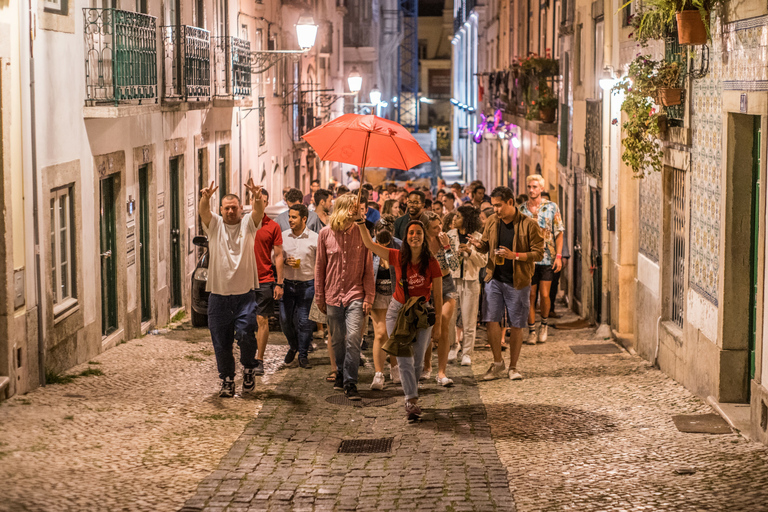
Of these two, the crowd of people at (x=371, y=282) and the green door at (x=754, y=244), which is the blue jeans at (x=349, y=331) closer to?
the crowd of people at (x=371, y=282)

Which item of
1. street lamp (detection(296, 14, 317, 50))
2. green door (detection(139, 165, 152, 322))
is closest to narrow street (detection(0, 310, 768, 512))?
green door (detection(139, 165, 152, 322))

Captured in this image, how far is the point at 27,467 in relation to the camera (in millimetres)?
6613

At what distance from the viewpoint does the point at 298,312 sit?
10953 mm

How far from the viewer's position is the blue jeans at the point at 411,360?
8625mm

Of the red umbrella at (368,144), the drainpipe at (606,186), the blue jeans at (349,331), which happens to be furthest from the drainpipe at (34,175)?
the drainpipe at (606,186)

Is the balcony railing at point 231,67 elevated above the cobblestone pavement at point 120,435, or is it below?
above

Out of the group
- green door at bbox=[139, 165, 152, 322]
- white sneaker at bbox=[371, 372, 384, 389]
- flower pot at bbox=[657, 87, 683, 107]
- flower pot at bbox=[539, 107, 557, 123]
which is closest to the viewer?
flower pot at bbox=[657, 87, 683, 107]

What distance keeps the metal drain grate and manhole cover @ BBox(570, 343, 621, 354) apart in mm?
4644

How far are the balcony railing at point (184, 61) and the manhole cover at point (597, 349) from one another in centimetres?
631

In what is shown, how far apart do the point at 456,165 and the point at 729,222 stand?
5377 cm

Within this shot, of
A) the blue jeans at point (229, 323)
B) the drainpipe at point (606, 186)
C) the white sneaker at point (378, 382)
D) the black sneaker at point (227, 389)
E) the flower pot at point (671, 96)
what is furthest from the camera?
the drainpipe at point (606, 186)

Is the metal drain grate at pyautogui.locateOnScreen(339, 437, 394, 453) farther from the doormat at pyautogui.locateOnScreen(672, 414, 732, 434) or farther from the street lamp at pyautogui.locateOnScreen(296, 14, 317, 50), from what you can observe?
the street lamp at pyautogui.locateOnScreen(296, 14, 317, 50)

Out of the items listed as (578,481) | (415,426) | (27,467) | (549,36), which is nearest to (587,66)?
(549,36)

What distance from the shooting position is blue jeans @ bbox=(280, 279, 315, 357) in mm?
10789
